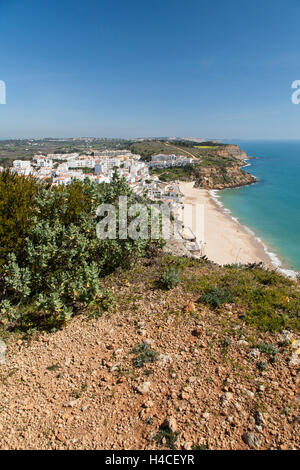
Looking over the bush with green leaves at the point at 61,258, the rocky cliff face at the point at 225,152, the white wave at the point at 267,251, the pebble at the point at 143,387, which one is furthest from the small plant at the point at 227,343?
the rocky cliff face at the point at 225,152

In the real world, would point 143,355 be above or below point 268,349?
below

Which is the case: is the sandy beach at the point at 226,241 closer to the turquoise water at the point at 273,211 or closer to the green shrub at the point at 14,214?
the turquoise water at the point at 273,211

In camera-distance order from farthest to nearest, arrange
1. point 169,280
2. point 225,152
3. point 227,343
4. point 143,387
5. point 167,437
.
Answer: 1. point 225,152
2. point 169,280
3. point 227,343
4. point 143,387
5. point 167,437

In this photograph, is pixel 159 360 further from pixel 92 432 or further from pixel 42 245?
pixel 42 245

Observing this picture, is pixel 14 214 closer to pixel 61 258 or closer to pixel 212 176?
pixel 61 258

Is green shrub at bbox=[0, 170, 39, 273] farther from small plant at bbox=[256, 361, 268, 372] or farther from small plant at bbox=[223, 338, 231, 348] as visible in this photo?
small plant at bbox=[256, 361, 268, 372]

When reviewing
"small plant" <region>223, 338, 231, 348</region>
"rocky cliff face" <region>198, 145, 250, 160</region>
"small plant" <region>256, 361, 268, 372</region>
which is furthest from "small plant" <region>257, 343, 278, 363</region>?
"rocky cliff face" <region>198, 145, 250, 160</region>

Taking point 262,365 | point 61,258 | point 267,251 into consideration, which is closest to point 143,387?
point 262,365
